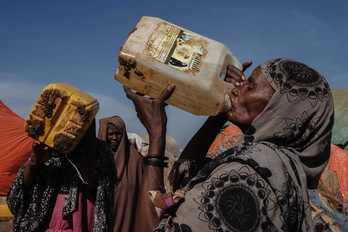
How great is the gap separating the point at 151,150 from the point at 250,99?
470 millimetres

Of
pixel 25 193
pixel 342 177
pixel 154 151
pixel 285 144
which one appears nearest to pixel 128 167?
pixel 25 193

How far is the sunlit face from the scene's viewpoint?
224 inches

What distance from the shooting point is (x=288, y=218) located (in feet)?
5.49

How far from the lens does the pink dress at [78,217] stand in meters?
3.01

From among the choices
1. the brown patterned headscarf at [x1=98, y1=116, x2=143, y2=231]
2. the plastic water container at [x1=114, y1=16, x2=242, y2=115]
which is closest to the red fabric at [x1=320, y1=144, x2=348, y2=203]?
the brown patterned headscarf at [x1=98, y1=116, x2=143, y2=231]

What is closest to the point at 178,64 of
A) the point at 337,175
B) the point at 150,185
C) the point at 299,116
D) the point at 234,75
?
the point at 234,75

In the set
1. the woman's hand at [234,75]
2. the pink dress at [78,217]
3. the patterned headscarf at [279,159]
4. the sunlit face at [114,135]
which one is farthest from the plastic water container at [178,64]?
the sunlit face at [114,135]

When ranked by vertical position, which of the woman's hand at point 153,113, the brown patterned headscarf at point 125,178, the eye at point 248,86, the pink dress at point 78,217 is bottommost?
the brown patterned headscarf at point 125,178

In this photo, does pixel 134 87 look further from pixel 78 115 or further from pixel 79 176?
pixel 79 176

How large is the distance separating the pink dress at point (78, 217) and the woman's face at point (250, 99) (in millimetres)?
1470

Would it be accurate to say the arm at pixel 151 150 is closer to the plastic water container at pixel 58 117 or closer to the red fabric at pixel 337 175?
the plastic water container at pixel 58 117

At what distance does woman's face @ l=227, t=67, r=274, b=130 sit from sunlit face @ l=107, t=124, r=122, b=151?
3817mm

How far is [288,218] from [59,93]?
1332mm

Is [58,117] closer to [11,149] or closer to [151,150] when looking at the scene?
[151,150]
